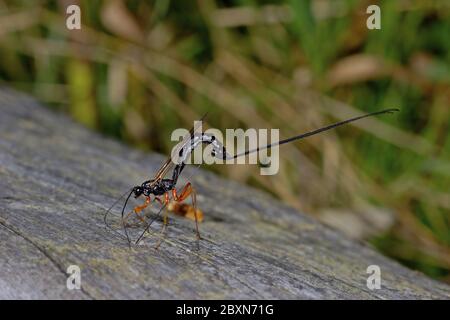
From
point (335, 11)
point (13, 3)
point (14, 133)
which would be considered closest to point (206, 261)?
point (14, 133)

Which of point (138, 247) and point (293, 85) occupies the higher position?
point (293, 85)

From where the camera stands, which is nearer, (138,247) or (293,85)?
(138,247)

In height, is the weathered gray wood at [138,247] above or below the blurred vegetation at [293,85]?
below

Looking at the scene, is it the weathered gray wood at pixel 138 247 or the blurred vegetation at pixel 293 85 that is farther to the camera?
the blurred vegetation at pixel 293 85
